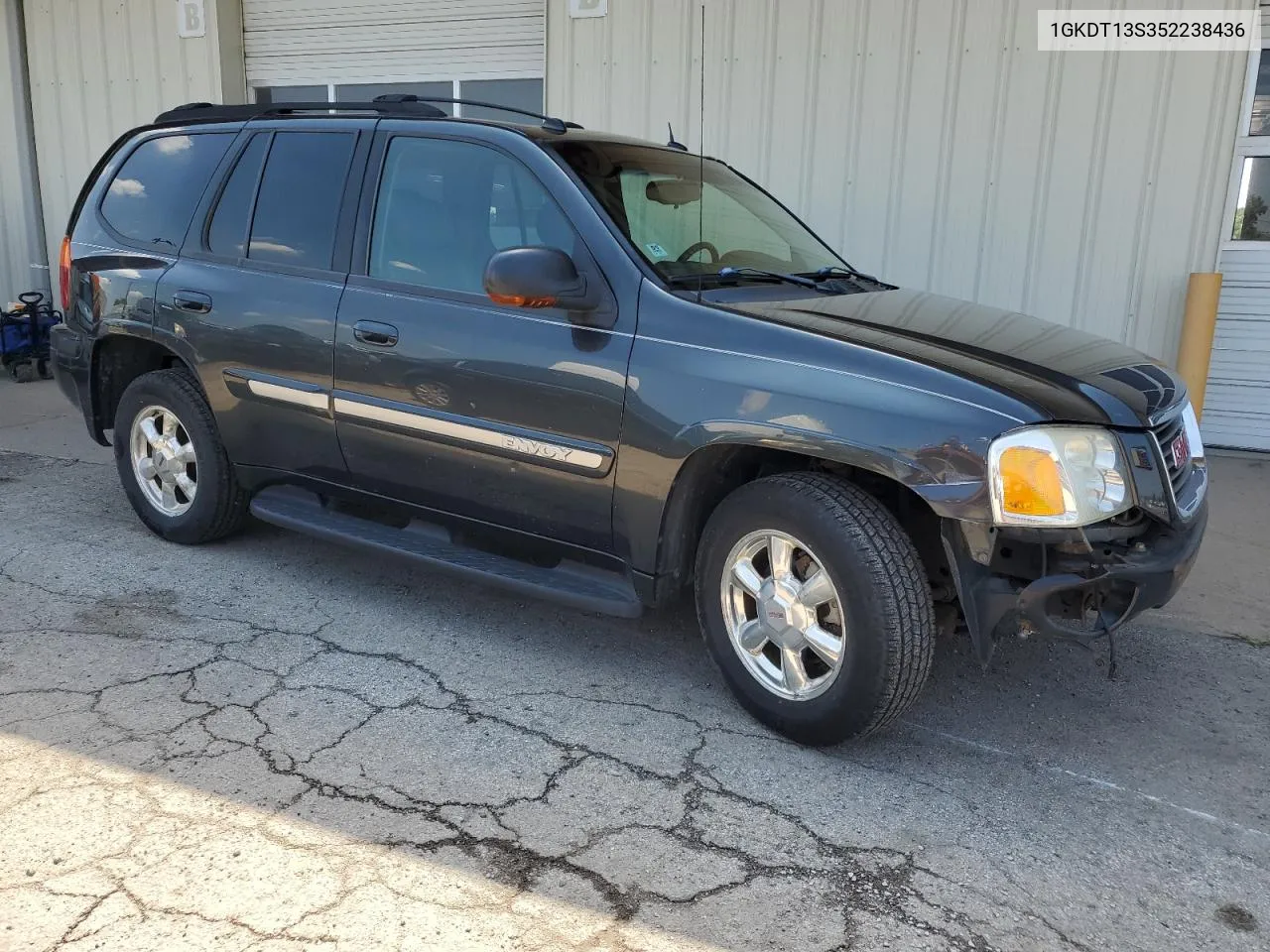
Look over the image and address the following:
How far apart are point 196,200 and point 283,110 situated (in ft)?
1.83

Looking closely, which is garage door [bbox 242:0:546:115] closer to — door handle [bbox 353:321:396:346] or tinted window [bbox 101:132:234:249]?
tinted window [bbox 101:132:234:249]

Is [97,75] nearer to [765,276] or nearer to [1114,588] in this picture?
[765,276]

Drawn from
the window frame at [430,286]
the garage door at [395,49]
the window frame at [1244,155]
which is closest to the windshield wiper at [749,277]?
the window frame at [430,286]

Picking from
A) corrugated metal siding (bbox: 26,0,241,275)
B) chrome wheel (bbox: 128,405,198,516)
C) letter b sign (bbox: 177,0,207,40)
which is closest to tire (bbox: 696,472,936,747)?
chrome wheel (bbox: 128,405,198,516)

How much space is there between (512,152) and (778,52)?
168 inches

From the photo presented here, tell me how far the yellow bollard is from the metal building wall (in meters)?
0.19

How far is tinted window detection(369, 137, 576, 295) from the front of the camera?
11.6ft

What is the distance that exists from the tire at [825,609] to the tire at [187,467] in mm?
2392

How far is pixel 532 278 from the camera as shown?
3166 mm

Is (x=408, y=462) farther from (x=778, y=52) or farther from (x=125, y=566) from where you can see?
(x=778, y=52)

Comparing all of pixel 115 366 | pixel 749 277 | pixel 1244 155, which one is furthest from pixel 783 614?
pixel 1244 155

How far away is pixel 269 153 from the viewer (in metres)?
4.28

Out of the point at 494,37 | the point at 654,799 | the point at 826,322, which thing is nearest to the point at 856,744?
the point at 654,799

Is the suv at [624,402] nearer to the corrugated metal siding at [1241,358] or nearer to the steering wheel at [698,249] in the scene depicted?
the steering wheel at [698,249]
